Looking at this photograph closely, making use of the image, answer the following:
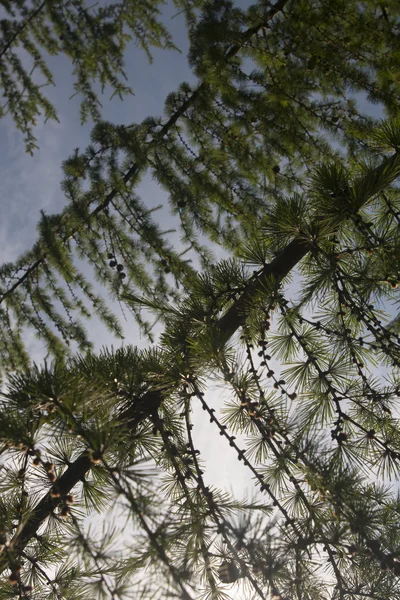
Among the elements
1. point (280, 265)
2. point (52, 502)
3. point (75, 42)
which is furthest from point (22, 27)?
point (52, 502)

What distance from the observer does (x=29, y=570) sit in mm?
1157

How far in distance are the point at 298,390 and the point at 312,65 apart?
1.84m

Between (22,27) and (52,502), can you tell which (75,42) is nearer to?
(22,27)

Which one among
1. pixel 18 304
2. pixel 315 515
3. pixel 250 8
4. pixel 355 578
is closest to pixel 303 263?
pixel 315 515

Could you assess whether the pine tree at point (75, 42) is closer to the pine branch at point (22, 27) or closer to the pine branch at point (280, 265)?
the pine branch at point (22, 27)

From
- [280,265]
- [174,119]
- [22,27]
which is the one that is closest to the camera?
[280,265]

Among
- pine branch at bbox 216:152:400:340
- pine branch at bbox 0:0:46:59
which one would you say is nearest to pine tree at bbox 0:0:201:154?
pine branch at bbox 0:0:46:59

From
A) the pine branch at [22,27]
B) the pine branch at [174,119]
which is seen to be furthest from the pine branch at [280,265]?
the pine branch at [22,27]

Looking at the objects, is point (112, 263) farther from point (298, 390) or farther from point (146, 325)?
point (298, 390)

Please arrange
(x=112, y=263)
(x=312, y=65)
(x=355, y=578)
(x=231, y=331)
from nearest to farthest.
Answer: (x=355, y=578)
(x=231, y=331)
(x=312, y=65)
(x=112, y=263)

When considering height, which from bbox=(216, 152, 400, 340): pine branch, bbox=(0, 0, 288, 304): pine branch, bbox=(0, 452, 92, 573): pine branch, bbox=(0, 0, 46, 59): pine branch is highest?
bbox=(0, 0, 46, 59): pine branch

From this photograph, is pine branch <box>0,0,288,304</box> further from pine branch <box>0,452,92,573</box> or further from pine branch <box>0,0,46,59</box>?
pine branch <box>0,452,92,573</box>

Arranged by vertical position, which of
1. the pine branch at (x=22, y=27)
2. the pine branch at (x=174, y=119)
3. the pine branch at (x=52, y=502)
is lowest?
the pine branch at (x=52, y=502)

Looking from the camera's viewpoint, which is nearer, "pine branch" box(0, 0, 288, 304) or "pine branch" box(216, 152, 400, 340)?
"pine branch" box(216, 152, 400, 340)
